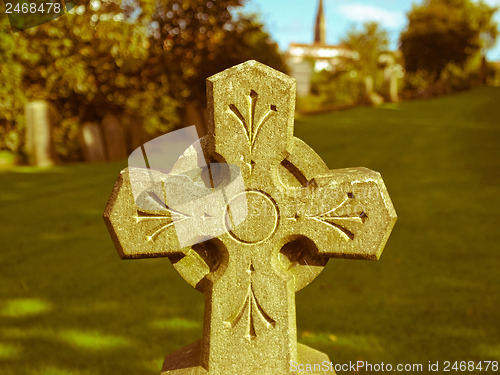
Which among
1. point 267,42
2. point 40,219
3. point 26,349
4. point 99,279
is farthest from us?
point 267,42

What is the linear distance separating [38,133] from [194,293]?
339 inches

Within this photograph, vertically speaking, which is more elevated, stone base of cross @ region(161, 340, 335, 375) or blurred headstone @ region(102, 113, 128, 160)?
stone base of cross @ region(161, 340, 335, 375)

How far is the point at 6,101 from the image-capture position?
460 inches

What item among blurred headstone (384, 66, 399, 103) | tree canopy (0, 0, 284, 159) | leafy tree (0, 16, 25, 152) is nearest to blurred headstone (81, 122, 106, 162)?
tree canopy (0, 0, 284, 159)

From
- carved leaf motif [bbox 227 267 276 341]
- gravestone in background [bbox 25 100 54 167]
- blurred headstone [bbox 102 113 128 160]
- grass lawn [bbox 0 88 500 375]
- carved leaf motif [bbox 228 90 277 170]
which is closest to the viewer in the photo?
carved leaf motif [bbox 228 90 277 170]

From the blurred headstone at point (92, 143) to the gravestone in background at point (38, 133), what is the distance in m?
0.83

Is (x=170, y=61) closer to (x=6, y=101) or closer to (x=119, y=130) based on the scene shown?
(x=119, y=130)

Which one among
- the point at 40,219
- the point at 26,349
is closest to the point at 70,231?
the point at 40,219

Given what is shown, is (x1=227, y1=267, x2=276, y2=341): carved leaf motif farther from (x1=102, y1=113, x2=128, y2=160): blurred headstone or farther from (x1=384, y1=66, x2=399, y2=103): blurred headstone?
(x1=384, y1=66, x2=399, y2=103): blurred headstone

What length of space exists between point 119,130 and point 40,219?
236 inches

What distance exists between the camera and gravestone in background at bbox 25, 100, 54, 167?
11.6 metres

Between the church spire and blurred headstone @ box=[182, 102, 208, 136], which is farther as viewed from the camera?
the church spire

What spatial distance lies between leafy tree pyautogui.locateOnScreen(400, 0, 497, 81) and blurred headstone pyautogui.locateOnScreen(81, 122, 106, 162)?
87.6 feet

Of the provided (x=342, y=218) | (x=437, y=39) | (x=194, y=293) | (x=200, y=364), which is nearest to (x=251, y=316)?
(x=200, y=364)
